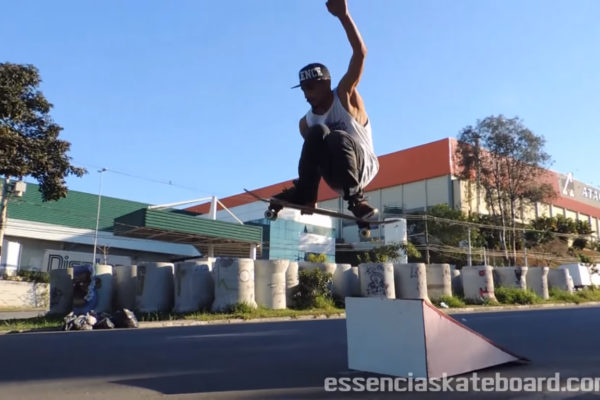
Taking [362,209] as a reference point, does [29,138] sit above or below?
above

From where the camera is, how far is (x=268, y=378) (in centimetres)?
493

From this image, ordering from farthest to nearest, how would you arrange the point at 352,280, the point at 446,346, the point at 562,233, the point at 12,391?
the point at 562,233, the point at 352,280, the point at 446,346, the point at 12,391

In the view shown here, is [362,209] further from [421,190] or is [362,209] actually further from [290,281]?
[421,190]

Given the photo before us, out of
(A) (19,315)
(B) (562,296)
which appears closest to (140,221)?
(A) (19,315)

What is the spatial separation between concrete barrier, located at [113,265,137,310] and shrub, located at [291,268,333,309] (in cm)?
526

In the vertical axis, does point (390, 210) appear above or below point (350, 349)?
above

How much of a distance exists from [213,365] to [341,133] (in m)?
3.47

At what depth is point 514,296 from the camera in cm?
2225

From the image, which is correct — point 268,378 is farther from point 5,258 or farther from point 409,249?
point 5,258

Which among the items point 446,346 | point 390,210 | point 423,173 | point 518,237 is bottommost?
point 446,346

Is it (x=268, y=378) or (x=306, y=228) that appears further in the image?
A: (x=306, y=228)

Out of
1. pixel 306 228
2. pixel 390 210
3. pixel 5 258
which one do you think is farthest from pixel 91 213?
pixel 390 210

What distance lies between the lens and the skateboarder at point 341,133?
134 inches

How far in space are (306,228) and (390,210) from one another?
8.41m
